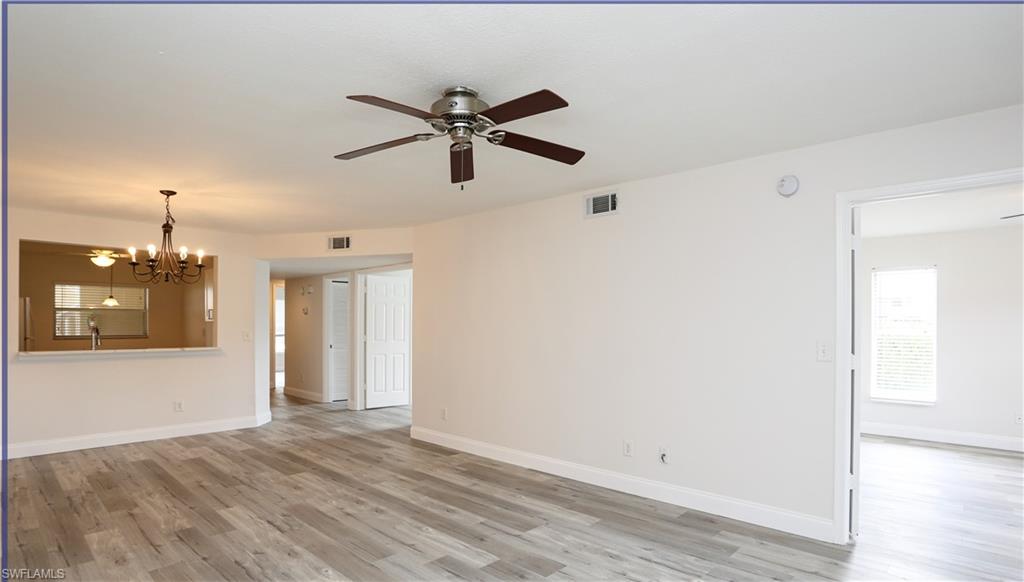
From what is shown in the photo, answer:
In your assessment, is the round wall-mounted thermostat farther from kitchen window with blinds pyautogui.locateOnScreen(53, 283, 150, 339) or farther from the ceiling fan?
kitchen window with blinds pyautogui.locateOnScreen(53, 283, 150, 339)

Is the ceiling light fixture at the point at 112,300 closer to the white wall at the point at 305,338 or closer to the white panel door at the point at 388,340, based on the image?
the white wall at the point at 305,338

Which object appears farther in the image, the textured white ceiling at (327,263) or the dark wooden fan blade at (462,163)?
the textured white ceiling at (327,263)

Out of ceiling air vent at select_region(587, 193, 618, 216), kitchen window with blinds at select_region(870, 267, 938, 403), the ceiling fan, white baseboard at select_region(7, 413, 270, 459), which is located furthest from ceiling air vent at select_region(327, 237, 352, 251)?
kitchen window with blinds at select_region(870, 267, 938, 403)

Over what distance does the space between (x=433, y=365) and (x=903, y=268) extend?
5.88 meters

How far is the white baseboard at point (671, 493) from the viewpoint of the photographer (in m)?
3.52

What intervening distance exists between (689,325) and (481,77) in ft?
8.17

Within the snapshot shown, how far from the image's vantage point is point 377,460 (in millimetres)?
5438

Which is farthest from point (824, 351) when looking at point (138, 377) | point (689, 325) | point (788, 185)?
point (138, 377)

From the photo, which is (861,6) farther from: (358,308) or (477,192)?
(358,308)

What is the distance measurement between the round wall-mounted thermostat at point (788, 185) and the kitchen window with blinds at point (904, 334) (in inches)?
174

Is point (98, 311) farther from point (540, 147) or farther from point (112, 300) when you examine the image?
point (540, 147)

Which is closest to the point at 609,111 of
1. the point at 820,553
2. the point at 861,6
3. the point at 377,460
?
the point at 861,6

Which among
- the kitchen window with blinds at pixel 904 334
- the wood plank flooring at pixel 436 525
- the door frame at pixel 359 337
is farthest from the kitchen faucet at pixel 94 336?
the kitchen window with blinds at pixel 904 334

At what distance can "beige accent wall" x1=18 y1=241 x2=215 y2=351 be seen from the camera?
7.78 meters
